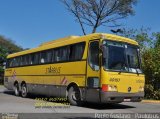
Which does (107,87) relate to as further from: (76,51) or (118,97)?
(76,51)

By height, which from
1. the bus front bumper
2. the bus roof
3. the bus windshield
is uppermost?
the bus roof

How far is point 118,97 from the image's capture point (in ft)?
54.9

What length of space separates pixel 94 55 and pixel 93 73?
770mm

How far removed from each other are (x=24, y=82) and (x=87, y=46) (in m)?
8.58

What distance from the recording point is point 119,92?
55.1 ft

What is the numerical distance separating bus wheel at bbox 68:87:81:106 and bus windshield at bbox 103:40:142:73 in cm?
232

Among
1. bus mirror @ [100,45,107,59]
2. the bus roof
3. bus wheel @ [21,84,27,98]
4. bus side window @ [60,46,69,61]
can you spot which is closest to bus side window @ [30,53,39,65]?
the bus roof

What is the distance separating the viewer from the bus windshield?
16.8 m

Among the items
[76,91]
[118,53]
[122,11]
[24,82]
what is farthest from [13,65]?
[122,11]

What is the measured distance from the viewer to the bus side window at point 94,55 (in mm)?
16914

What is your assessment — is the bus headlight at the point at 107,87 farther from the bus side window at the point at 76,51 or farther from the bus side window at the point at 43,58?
the bus side window at the point at 43,58

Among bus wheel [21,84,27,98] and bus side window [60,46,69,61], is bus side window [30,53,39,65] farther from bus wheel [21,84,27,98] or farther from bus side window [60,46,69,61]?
bus side window [60,46,69,61]

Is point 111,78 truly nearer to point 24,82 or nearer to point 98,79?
point 98,79

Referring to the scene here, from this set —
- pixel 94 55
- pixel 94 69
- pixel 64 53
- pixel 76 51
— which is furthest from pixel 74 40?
pixel 94 69
